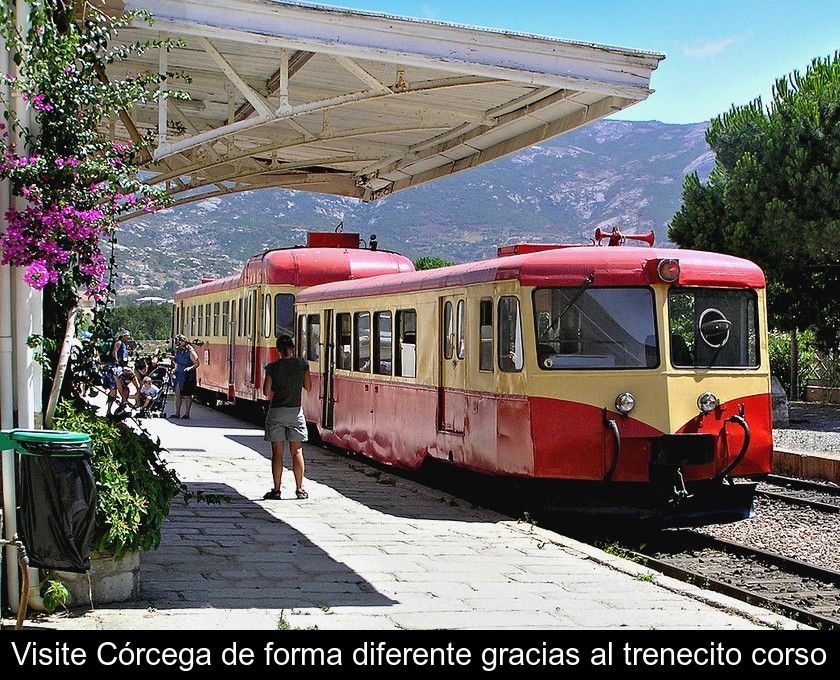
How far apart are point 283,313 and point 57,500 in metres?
14.8

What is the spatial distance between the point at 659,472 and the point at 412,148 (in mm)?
6580

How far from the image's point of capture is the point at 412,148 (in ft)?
53.0

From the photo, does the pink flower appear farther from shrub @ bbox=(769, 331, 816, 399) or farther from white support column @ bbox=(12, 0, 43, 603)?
shrub @ bbox=(769, 331, 816, 399)

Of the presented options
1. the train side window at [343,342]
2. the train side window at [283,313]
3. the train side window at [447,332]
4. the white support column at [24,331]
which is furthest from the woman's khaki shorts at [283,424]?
the train side window at [283,313]

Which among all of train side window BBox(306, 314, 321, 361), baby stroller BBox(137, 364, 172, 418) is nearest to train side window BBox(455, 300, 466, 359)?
train side window BBox(306, 314, 321, 361)

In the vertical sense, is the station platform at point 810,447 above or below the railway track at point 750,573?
above

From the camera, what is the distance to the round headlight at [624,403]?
37.0 feet

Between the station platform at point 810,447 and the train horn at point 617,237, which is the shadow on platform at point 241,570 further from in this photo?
the station platform at point 810,447

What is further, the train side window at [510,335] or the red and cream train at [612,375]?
the train side window at [510,335]

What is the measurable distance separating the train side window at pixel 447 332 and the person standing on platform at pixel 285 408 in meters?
1.58

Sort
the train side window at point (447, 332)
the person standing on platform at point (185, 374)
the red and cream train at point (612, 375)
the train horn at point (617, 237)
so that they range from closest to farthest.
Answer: the red and cream train at point (612, 375) → the train horn at point (617, 237) → the train side window at point (447, 332) → the person standing on platform at point (185, 374)

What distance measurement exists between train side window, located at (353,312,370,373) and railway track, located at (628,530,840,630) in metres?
5.50
